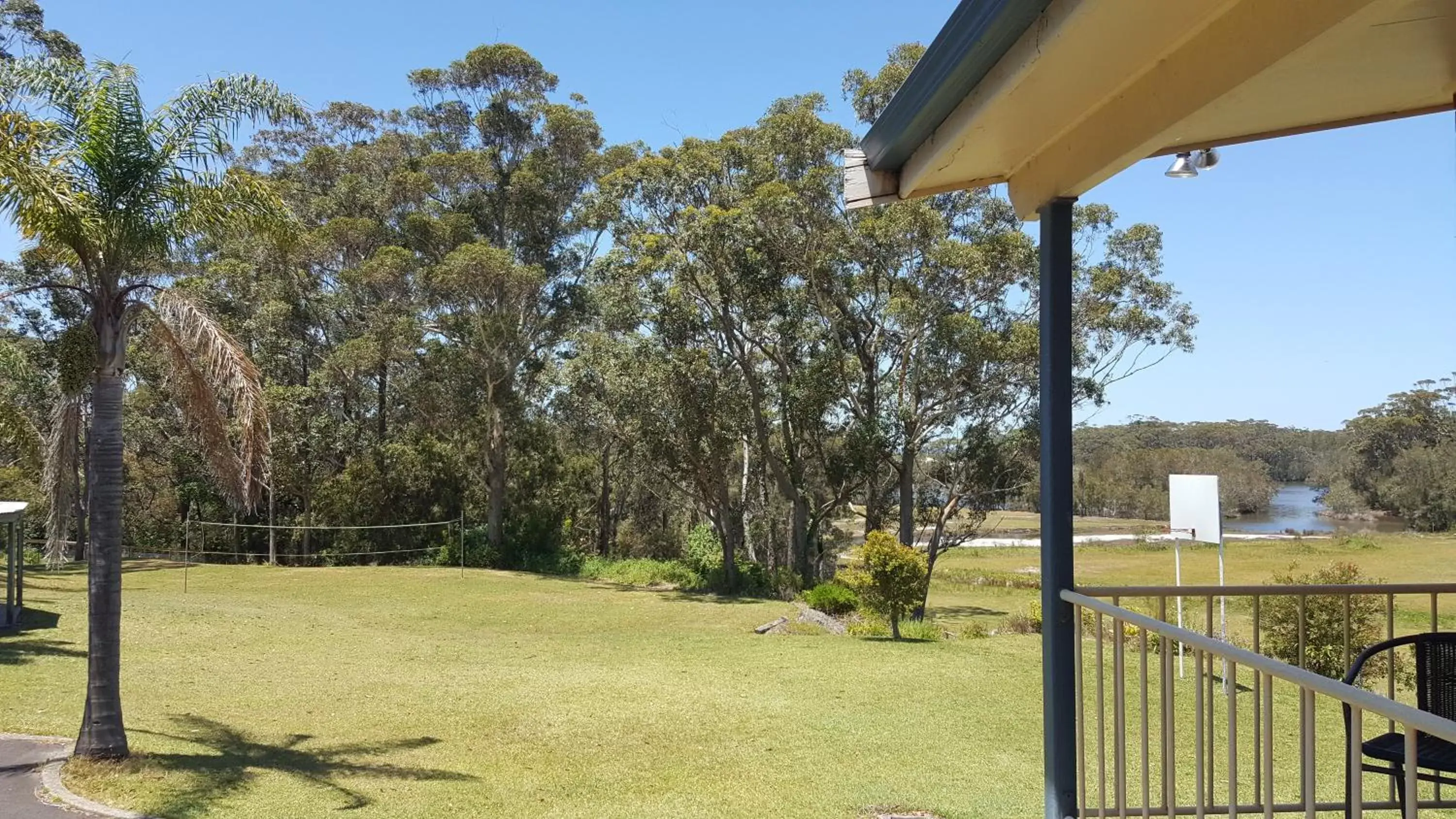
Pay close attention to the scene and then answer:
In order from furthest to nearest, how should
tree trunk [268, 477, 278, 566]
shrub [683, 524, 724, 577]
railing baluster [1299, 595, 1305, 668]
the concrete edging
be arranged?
tree trunk [268, 477, 278, 566] < shrub [683, 524, 724, 577] < the concrete edging < railing baluster [1299, 595, 1305, 668]

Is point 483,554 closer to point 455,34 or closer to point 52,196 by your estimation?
point 455,34

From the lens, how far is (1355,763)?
1.64 m

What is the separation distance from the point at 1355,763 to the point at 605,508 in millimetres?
29068

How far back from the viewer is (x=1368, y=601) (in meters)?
6.86

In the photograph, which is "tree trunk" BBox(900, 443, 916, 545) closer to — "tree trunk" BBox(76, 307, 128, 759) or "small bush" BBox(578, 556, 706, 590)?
"small bush" BBox(578, 556, 706, 590)

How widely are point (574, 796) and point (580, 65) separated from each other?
23.6 metres

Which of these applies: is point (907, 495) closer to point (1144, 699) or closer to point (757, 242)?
point (757, 242)

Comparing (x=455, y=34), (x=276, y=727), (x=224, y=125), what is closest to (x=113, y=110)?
(x=224, y=125)

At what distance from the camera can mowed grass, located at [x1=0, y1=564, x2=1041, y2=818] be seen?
562 cm

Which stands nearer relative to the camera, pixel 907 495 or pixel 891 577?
pixel 891 577

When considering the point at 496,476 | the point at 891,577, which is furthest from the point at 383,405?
the point at 891,577

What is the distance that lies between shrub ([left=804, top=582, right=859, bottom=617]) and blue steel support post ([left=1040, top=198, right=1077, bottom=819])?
1216 cm

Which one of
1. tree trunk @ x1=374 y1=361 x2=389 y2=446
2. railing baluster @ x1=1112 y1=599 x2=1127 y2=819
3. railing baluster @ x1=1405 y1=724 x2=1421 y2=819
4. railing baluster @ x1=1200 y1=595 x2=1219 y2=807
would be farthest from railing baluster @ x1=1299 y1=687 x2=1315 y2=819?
tree trunk @ x1=374 y1=361 x2=389 y2=446

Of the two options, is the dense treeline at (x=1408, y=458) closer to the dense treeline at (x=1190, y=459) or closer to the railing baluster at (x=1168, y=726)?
the dense treeline at (x=1190, y=459)
